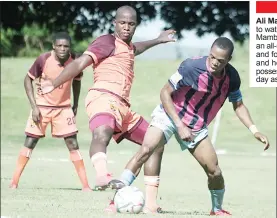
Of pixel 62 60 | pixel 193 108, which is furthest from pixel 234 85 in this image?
pixel 62 60

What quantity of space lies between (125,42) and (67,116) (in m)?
3.40

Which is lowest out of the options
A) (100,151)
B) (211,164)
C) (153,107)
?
(153,107)

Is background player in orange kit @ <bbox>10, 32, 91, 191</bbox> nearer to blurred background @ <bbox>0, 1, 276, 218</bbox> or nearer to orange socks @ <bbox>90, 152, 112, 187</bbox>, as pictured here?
blurred background @ <bbox>0, 1, 276, 218</bbox>

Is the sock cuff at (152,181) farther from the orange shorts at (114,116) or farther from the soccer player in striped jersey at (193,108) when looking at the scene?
the orange shorts at (114,116)

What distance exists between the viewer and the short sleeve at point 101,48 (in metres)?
10.7

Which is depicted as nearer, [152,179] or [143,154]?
[143,154]

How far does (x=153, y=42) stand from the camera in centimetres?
1181

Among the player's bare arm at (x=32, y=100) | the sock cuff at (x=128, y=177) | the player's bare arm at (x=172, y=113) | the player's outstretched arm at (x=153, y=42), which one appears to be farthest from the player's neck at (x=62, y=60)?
the sock cuff at (x=128, y=177)

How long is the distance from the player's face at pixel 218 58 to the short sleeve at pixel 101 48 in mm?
1251

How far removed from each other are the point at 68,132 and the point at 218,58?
4418 mm

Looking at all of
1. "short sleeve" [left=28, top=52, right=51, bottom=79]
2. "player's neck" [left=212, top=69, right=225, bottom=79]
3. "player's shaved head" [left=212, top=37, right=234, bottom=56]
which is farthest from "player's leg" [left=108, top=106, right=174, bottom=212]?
"short sleeve" [left=28, top=52, right=51, bottom=79]

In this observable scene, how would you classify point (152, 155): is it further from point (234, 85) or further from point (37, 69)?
point (37, 69)

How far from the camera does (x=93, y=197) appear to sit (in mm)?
12359

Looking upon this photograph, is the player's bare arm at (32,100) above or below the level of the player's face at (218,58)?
below
